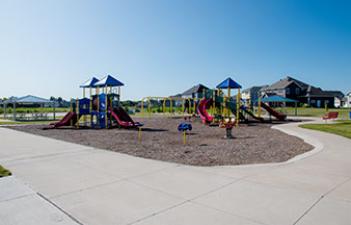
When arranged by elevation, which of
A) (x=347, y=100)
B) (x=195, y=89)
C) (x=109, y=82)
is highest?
(x=195, y=89)

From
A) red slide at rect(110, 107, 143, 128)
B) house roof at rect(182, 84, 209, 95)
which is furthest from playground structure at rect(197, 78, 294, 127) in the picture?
house roof at rect(182, 84, 209, 95)

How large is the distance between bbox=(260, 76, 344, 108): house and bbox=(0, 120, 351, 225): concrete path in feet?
212

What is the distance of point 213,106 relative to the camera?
75.4 ft

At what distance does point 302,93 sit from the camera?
6938 centimetres

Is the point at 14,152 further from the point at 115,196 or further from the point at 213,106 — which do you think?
the point at 213,106

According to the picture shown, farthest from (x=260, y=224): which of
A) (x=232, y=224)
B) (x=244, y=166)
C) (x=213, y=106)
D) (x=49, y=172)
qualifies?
(x=213, y=106)

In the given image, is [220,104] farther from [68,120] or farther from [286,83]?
[286,83]

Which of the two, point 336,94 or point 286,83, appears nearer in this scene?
point 286,83

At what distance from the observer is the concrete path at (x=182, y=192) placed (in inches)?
151

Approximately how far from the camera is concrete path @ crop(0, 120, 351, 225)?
151 inches

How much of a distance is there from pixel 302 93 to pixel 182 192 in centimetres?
7304

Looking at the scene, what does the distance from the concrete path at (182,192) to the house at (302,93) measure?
6466 centimetres

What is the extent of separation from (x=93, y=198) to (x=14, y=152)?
6144 millimetres

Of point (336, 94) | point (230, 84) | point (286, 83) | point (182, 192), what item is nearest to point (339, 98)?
point (336, 94)
